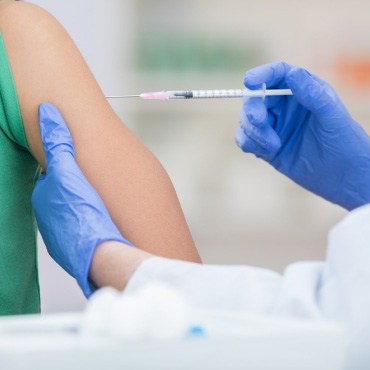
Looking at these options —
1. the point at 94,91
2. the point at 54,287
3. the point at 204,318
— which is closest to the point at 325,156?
the point at 94,91

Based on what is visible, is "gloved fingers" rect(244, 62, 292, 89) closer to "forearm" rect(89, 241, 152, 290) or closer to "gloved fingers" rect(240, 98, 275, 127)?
"gloved fingers" rect(240, 98, 275, 127)

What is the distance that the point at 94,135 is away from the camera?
4.70 feet

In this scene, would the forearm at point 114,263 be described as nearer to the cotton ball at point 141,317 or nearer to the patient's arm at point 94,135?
the patient's arm at point 94,135

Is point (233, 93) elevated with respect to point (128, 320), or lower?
lower

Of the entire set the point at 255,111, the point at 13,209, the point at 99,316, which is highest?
the point at 99,316

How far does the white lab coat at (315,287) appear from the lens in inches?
28.3

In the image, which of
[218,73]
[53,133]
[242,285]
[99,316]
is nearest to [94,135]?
[53,133]

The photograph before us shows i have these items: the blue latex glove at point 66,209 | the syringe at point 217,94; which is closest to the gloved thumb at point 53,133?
the blue latex glove at point 66,209

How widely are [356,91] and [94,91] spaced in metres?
2.81

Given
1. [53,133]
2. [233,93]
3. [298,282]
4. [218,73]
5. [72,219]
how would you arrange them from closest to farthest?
[298,282] → [72,219] → [53,133] → [233,93] → [218,73]

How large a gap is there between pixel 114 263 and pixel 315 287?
0.39 metres

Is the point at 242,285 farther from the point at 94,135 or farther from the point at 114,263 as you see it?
the point at 94,135

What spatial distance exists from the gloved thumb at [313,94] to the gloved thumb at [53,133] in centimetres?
46

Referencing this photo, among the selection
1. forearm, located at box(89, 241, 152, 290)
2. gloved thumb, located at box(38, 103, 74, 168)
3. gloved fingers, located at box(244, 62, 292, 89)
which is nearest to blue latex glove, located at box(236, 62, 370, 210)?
gloved fingers, located at box(244, 62, 292, 89)
